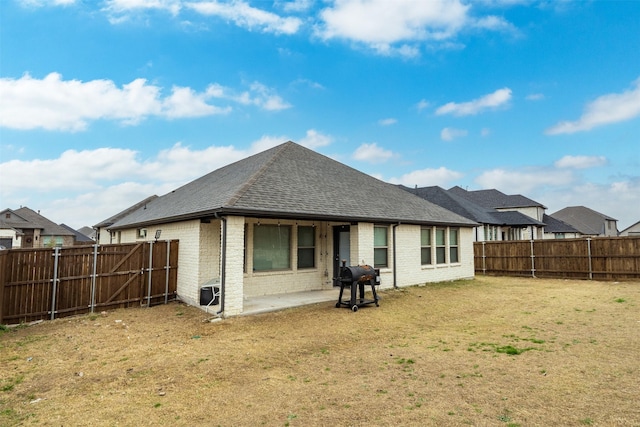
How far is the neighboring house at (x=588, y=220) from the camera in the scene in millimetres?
51062

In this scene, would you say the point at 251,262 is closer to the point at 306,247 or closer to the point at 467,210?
the point at 306,247

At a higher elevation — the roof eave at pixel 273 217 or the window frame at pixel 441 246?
the roof eave at pixel 273 217

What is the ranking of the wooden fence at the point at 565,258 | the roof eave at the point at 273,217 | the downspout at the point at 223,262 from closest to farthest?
1. the downspout at the point at 223,262
2. the roof eave at the point at 273,217
3. the wooden fence at the point at 565,258

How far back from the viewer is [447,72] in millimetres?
18688

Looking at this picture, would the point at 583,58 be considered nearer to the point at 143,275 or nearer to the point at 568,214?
the point at 143,275

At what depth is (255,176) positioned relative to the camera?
1070 centimetres

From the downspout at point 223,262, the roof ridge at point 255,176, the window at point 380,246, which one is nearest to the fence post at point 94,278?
the downspout at point 223,262

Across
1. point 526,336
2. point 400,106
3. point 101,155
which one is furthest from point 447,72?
point 101,155

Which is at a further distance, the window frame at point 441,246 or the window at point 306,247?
the window frame at point 441,246

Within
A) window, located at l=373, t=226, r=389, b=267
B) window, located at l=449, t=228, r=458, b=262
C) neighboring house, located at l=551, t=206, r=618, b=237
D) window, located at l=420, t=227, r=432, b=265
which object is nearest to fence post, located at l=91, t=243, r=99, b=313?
window, located at l=373, t=226, r=389, b=267

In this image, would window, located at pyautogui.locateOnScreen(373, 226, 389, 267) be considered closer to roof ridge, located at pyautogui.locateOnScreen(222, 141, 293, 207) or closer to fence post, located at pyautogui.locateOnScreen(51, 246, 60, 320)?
roof ridge, located at pyautogui.locateOnScreen(222, 141, 293, 207)

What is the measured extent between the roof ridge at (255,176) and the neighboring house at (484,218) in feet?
50.1

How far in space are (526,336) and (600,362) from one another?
1.61 m

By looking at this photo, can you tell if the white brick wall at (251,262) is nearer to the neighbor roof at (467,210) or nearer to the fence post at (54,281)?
the fence post at (54,281)
